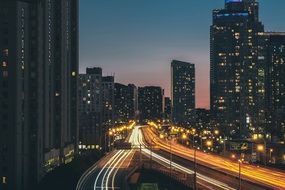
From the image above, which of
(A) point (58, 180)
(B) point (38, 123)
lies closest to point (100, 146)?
(B) point (38, 123)

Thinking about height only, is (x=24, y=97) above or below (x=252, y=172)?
above

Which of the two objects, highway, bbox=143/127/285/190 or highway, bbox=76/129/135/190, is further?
highway, bbox=76/129/135/190

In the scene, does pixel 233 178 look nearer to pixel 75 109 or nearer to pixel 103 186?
pixel 103 186

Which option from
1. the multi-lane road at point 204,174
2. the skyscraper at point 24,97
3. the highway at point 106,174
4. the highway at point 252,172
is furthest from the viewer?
the skyscraper at point 24,97

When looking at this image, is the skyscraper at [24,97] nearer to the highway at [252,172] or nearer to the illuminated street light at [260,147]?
the highway at [252,172]

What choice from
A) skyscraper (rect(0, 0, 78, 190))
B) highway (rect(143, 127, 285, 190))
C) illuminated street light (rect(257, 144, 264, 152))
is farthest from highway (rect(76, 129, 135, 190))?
illuminated street light (rect(257, 144, 264, 152))

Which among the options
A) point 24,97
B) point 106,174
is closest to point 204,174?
point 106,174

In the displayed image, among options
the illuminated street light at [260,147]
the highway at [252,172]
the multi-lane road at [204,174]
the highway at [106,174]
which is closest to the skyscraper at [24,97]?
the highway at [106,174]

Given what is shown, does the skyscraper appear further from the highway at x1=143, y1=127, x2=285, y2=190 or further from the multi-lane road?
the highway at x1=143, y1=127, x2=285, y2=190

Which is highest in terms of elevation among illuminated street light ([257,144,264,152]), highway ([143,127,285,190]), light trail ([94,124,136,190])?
illuminated street light ([257,144,264,152])

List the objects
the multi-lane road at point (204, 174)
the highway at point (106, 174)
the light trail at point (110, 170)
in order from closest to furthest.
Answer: the multi-lane road at point (204, 174) < the highway at point (106, 174) < the light trail at point (110, 170)

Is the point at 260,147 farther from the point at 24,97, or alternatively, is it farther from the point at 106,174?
the point at 24,97
